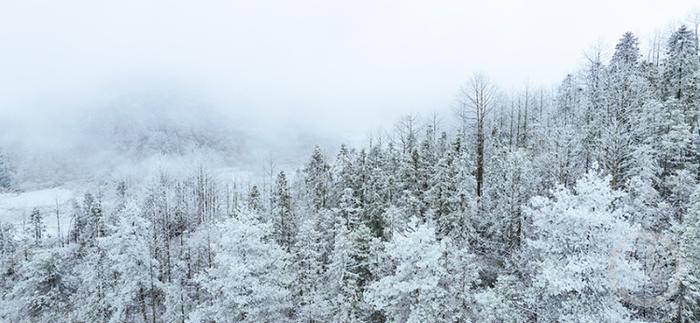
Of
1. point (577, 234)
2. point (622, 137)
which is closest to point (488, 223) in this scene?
point (622, 137)

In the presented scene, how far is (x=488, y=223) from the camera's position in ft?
137

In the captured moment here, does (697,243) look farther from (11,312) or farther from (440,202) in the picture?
(11,312)

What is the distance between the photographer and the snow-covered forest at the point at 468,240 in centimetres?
1873

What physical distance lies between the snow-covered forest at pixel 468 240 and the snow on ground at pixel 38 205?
76865 millimetres

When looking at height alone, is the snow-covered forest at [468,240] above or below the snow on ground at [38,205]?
above

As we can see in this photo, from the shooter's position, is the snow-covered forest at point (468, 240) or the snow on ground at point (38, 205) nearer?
the snow-covered forest at point (468, 240)

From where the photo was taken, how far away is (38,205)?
15488cm

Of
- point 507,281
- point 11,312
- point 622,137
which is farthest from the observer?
point 11,312

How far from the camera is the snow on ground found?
133500 mm

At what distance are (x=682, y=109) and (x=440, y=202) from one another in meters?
22.9

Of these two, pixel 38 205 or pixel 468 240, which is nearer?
pixel 468 240

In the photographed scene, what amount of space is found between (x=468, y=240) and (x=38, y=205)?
164739 millimetres

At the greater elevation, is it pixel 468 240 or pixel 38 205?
pixel 468 240

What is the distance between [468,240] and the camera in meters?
36.1
